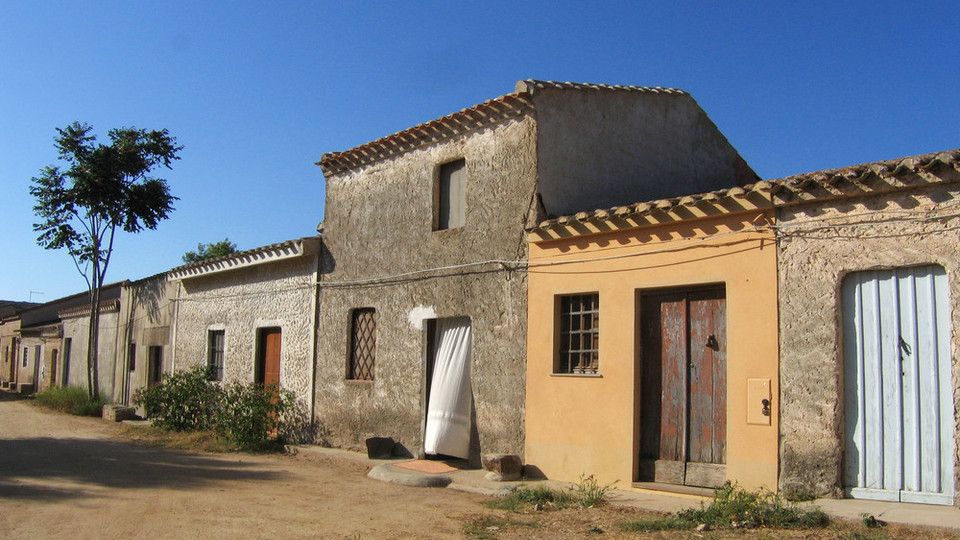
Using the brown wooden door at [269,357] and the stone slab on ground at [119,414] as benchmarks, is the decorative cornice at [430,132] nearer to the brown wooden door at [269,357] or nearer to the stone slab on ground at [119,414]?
the brown wooden door at [269,357]

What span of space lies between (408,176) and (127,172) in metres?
12.5

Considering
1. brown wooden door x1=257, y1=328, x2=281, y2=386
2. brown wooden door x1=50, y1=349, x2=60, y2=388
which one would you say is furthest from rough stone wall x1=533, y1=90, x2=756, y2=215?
brown wooden door x1=50, y1=349, x2=60, y2=388

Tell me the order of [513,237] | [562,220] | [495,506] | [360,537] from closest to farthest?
[360,537], [495,506], [562,220], [513,237]

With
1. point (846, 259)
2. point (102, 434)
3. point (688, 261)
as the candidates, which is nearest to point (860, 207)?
point (846, 259)

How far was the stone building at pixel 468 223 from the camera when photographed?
35.5ft

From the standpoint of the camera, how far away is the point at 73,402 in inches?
866

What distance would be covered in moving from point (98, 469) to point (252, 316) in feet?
18.7

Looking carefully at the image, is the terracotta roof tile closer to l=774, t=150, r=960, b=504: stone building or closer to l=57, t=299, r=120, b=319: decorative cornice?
l=774, t=150, r=960, b=504: stone building

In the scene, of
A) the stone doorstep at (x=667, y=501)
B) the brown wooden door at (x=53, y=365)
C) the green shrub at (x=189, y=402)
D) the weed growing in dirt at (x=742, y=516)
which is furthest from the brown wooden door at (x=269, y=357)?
the brown wooden door at (x=53, y=365)

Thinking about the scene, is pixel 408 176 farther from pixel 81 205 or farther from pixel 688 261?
pixel 81 205

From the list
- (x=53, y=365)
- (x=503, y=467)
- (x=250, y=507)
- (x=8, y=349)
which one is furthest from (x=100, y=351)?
(x=503, y=467)

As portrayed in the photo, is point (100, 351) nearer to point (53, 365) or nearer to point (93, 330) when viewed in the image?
point (93, 330)

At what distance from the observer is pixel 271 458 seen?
1323cm

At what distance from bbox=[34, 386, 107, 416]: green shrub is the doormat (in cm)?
1327
